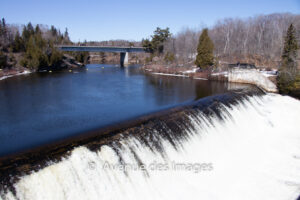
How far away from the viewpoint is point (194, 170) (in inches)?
457

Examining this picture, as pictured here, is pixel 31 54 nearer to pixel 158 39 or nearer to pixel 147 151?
pixel 158 39

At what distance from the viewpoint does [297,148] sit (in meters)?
14.7

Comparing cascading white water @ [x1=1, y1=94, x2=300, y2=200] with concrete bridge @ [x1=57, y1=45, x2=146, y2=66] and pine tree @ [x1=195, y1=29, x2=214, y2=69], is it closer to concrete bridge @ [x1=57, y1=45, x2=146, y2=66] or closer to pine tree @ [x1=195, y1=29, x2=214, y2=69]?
pine tree @ [x1=195, y1=29, x2=214, y2=69]

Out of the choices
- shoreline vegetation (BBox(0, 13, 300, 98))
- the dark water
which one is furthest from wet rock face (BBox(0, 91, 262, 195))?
shoreline vegetation (BBox(0, 13, 300, 98))

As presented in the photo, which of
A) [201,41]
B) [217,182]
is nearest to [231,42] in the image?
[201,41]

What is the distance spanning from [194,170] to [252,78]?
2301 centimetres

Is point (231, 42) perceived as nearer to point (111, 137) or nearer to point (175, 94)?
point (175, 94)

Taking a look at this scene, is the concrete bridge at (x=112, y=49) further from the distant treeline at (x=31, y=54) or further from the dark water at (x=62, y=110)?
the dark water at (x=62, y=110)

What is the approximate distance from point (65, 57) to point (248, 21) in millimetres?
53464

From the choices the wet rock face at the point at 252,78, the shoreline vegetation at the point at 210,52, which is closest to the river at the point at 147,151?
the wet rock face at the point at 252,78

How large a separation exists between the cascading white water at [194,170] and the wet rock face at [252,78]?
12.2 m

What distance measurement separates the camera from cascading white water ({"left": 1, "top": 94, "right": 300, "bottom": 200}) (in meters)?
8.45

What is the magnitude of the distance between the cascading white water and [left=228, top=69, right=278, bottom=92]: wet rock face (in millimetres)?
12157

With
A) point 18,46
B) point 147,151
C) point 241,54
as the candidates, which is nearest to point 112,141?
point 147,151
